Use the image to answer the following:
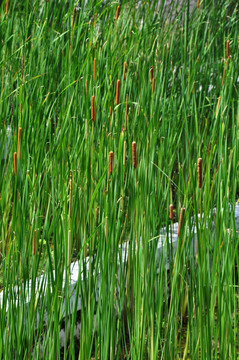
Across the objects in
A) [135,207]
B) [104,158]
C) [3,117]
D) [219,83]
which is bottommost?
[135,207]

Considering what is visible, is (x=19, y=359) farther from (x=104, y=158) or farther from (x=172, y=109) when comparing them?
(x=172, y=109)

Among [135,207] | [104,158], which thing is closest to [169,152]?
[104,158]

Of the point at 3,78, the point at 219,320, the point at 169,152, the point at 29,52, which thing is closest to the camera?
the point at 219,320

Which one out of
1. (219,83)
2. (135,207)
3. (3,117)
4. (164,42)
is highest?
(164,42)

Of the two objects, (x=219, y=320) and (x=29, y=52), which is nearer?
(x=219, y=320)

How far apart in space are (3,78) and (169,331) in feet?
5.02

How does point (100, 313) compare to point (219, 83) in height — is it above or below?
below

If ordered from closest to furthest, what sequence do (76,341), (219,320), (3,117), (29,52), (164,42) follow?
(219,320)
(76,341)
(3,117)
(29,52)
(164,42)

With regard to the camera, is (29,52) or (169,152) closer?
(169,152)

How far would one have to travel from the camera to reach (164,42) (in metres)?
2.94

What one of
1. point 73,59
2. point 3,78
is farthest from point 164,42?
point 3,78

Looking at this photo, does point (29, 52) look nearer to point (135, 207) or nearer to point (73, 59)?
point (73, 59)

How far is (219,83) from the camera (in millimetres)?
2770

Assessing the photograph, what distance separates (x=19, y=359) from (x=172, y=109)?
1341 mm
